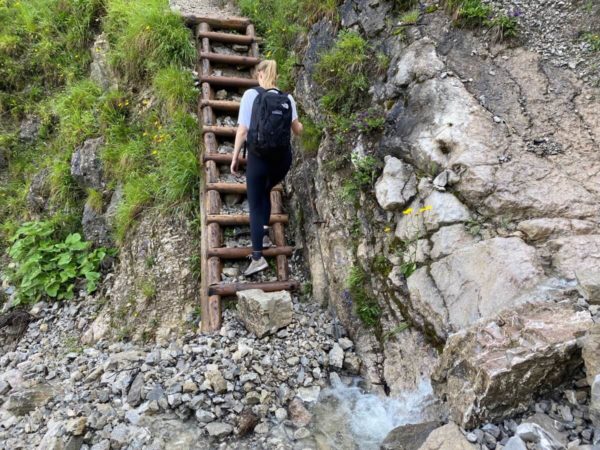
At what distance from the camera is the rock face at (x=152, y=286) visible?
4742mm

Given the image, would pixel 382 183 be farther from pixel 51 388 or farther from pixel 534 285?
pixel 51 388

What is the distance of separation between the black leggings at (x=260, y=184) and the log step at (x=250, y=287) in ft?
1.33

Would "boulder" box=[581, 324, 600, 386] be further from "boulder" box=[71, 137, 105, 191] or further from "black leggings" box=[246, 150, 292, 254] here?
"boulder" box=[71, 137, 105, 191]

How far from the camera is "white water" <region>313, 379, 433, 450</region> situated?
10.1 feet

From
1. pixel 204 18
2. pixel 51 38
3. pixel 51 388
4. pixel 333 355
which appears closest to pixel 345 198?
pixel 333 355

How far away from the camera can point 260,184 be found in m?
4.38

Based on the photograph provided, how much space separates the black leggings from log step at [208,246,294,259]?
13 centimetres

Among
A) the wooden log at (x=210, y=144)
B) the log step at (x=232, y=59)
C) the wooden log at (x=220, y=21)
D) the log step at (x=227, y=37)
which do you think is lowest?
the wooden log at (x=210, y=144)

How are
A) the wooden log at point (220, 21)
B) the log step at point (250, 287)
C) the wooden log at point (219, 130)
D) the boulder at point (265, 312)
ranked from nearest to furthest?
1. the boulder at point (265, 312)
2. the log step at point (250, 287)
3. the wooden log at point (219, 130)
4. the wooden log at point (220, 21)

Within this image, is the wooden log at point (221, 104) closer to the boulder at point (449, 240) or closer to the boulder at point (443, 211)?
the boulder at point (443, 211)

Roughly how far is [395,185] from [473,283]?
49.7 inches

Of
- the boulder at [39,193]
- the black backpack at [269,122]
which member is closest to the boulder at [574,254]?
the black backpack at [269,122]

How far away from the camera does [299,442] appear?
3072 millimetres

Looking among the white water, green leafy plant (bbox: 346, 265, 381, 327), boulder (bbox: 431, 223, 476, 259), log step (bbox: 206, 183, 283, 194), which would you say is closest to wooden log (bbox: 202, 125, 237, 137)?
log step (bbox: 206, 183, 283, 194)
